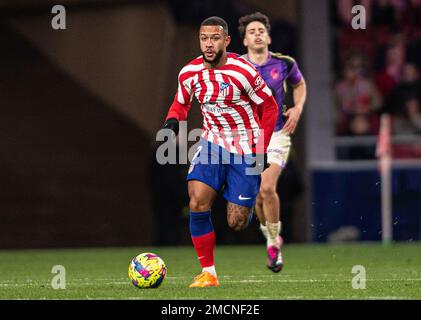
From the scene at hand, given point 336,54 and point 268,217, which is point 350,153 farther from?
point 268,217

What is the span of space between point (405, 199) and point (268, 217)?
5.68 metres

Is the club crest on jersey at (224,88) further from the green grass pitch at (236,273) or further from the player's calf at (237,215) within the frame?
the green grass pitch at (236,273)

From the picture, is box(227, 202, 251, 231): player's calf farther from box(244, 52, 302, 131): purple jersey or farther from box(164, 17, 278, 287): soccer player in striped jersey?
box(244, 52, 302, 131): purple jersey

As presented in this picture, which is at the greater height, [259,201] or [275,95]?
[275,95]

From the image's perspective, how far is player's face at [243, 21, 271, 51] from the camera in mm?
10367

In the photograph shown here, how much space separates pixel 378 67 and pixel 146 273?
956 cm

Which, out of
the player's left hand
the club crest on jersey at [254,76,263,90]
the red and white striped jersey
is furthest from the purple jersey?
the club crest on jersey at [254,76,263,90]

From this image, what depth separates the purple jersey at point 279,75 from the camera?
10.4 m

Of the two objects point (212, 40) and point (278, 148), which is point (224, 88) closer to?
point (212, 40)

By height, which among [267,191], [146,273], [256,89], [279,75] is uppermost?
[279,75]

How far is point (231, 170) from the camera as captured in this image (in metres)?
8.71

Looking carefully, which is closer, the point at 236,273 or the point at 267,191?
the point at 236,273

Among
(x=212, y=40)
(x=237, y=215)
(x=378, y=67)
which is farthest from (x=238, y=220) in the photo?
(x=378, y=67)
